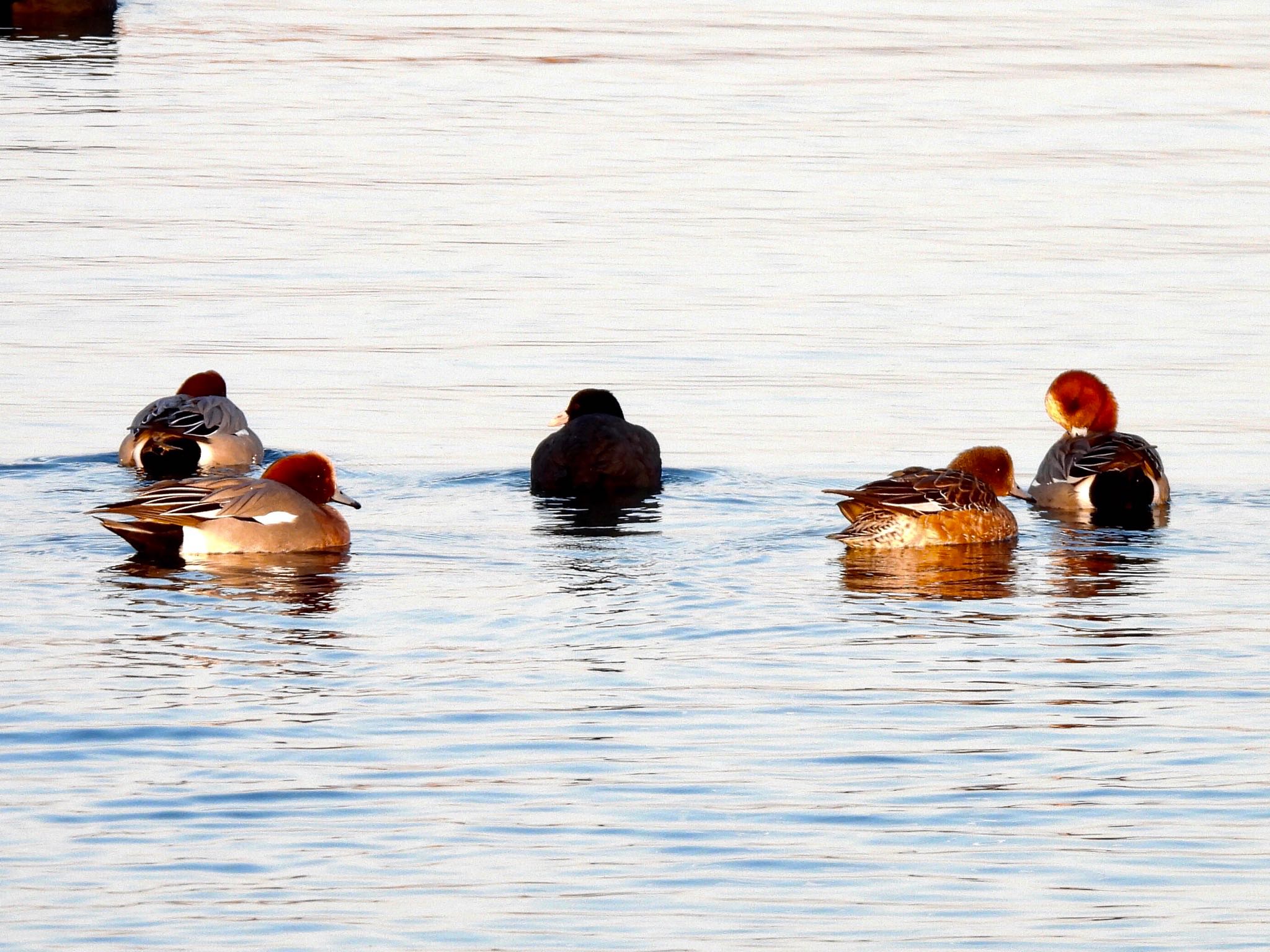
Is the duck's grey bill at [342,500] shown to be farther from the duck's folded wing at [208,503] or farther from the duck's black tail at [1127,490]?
the duck's black tail at [1127,490]

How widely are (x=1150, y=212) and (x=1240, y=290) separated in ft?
12.8

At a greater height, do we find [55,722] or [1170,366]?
[1170,366]

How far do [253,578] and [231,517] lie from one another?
66cm

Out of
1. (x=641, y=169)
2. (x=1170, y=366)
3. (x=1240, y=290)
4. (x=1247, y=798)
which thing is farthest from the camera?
(x=641, y=169)

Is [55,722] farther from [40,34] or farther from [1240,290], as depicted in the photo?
[40,34]

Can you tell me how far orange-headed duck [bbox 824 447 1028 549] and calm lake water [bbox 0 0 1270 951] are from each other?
21 cm

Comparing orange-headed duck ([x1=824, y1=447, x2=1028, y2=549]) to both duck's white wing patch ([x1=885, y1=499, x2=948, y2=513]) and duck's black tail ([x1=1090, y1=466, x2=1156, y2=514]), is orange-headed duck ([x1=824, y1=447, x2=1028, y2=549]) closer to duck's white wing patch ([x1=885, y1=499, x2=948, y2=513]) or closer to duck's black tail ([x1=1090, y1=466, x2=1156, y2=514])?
duck's white wing patch ([x1=885, y1=499, x2=948, y2=513])

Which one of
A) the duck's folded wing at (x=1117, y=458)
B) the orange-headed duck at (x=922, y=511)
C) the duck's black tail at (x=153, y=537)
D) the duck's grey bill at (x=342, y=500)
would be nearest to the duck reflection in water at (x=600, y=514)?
the duck's grey bill at (x=342, y=500)

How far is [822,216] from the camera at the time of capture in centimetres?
2456

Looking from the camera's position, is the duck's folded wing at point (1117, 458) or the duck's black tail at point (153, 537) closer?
the duck's black tail at point (153, 537)

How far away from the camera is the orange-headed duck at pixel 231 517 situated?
41.2 ft

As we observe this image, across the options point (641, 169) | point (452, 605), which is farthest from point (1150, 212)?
point (452, 605)

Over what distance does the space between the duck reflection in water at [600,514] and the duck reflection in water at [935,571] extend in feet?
4.63

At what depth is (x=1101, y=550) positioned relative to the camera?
13180 millimetres
